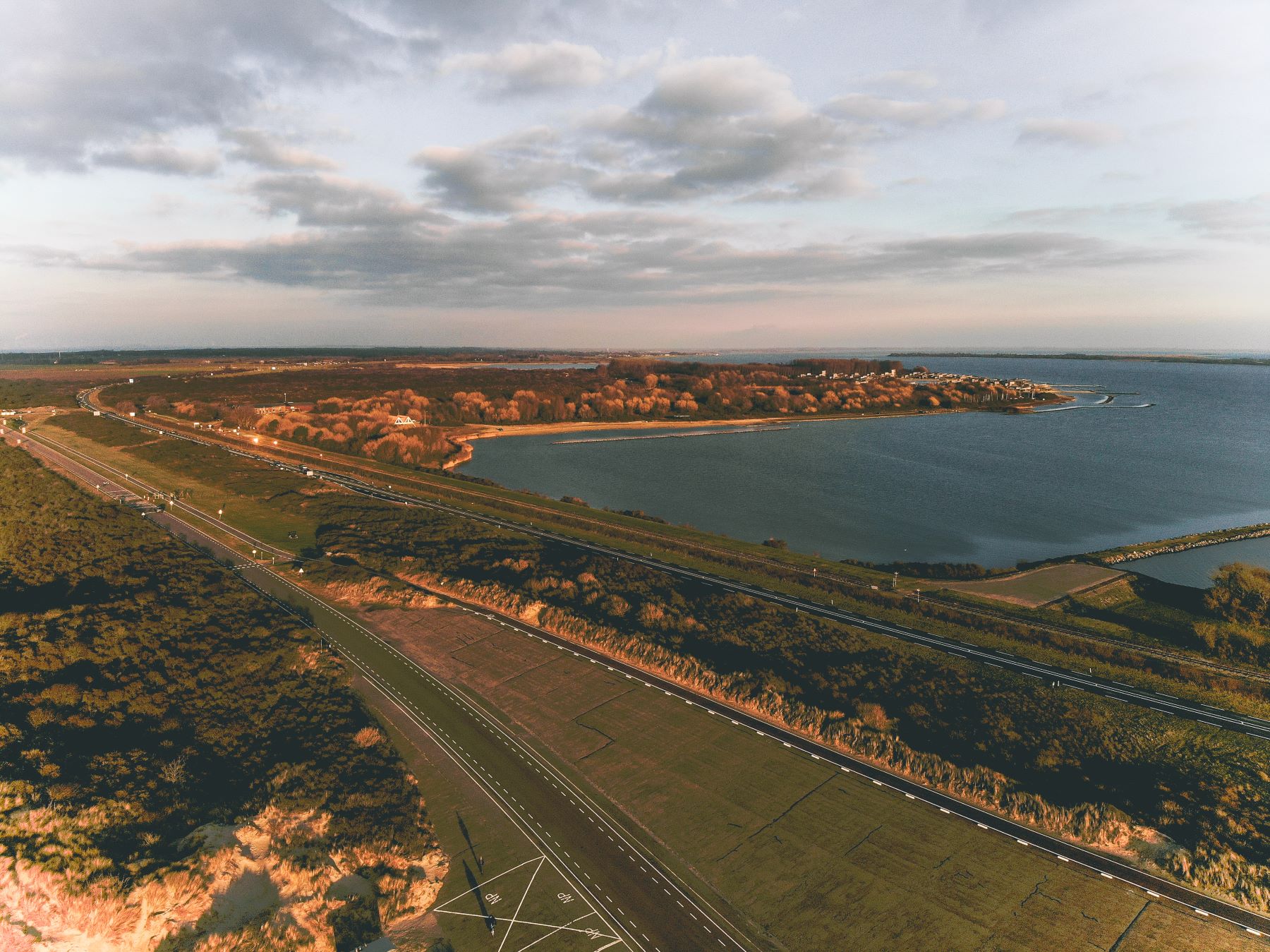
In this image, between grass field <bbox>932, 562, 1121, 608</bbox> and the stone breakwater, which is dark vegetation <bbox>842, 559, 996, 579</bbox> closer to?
grass field <bbox>932, 562, 1121, 608</bbox>

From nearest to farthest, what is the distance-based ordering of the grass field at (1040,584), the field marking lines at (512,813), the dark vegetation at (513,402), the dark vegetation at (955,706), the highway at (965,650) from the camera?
the field marking lines at (512,813), the dark vegetation at (955,706), the highway at (965,650), the grass field at (1040,584), the dark vegetation at (513,402)

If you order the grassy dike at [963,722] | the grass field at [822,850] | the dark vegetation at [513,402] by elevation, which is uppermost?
the dark vegetation at [513,402]

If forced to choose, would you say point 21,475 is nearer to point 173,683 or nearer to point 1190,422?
point 173,683

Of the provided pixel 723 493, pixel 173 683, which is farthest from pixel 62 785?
pixel 723 493

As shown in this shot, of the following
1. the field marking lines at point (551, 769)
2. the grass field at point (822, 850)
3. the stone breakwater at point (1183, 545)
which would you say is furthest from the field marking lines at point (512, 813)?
the stone breakwater at point (1183, 545)

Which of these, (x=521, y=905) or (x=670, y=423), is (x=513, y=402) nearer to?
(x=670, y=423)

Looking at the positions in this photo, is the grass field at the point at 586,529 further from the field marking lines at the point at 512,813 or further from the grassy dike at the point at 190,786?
the field marking lines at the point at 512,813
